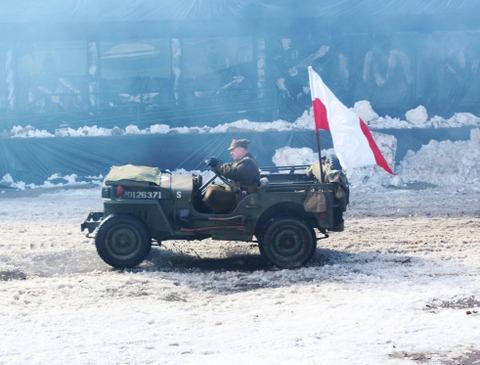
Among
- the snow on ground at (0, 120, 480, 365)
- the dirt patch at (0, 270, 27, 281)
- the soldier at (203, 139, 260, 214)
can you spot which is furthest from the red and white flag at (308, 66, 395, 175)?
the dirt patch at (0, 270, 27, 281)

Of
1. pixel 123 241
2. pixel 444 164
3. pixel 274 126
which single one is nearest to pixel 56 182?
pixel 274 126

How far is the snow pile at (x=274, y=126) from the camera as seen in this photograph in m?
15.8

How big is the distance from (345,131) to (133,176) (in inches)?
98.9

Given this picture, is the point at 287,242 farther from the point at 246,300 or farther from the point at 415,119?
the point at 415,119

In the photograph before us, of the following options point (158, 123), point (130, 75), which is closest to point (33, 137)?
point (158, 123)

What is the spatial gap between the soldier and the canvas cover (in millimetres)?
670

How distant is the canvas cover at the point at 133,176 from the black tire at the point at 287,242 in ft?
4.76

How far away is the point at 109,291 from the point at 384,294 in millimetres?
2711

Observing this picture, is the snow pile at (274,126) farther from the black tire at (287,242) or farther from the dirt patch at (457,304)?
the dirt patch at (457,304)

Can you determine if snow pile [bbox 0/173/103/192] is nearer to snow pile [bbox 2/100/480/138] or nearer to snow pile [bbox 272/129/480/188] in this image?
snow pile [bbox 2/100/480/138]

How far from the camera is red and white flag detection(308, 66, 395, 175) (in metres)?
6.97

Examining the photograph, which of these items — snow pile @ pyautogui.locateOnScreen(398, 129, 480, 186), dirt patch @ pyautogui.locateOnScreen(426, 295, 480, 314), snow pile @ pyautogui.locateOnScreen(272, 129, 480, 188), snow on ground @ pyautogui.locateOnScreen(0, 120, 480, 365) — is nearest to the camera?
snow on ground @ pyautogui.locateOnScreen(0, 120, 480, 365)

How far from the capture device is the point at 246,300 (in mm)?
6059

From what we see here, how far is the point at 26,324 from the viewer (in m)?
5.25
